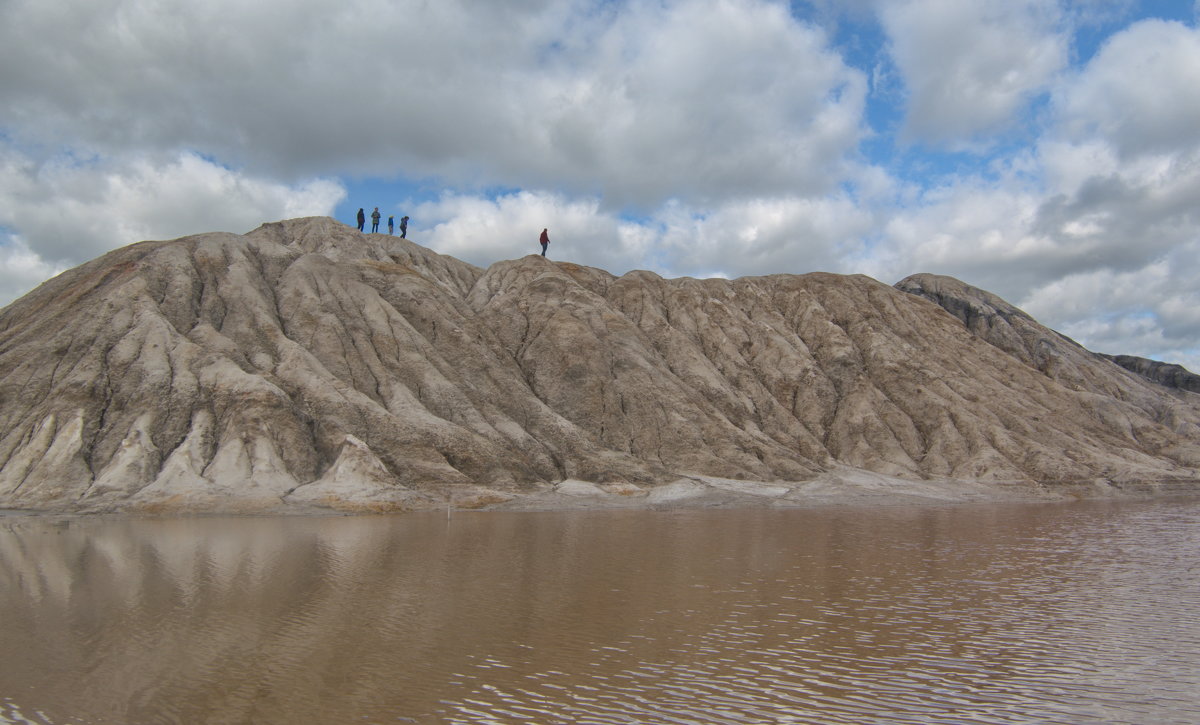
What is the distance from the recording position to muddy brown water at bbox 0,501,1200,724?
388 inches

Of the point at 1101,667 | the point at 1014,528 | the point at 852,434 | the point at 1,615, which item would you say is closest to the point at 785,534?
the point at 1014,528

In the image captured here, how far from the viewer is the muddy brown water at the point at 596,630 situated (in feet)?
32.3

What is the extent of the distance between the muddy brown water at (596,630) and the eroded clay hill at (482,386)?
12391mm

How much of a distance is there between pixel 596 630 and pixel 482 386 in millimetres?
37212

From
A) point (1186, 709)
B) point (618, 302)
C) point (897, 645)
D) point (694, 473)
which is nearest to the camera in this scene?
point (1186, 709)

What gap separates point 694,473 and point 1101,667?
34.9m

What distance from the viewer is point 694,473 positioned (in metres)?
46.1

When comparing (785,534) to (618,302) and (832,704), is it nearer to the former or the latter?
(832,704)

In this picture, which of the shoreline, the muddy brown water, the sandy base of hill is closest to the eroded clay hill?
the shoreline

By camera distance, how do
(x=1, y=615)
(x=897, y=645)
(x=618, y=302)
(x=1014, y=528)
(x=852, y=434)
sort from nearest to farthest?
(x=897, y=645) < (x=1, y=615) < (x=1014, y=528) < (x=852, y=434) < (x=618, y=302)

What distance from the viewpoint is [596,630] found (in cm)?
1349

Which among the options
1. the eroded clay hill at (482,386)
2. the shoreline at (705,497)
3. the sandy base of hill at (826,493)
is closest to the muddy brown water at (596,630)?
the shoreline at (705,497)

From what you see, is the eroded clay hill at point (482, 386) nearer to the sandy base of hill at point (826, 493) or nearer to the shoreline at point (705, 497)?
the shoreline at point (705, 497)

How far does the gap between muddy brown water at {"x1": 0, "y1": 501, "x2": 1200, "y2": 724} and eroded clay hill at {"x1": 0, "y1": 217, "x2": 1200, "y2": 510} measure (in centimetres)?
1239
